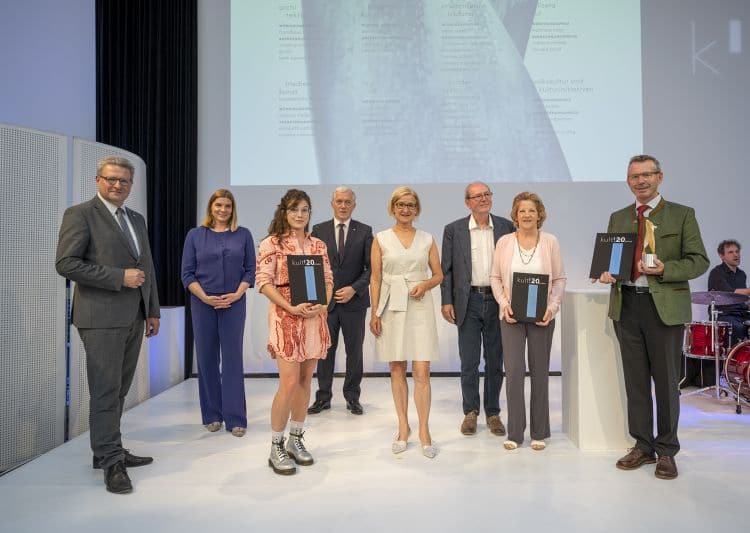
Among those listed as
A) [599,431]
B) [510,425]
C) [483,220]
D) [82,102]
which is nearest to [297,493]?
[510,425]

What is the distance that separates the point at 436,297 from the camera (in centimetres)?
581

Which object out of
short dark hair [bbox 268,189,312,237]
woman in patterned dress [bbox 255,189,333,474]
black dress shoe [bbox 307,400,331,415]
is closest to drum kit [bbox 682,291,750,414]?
black dress shoe [bbox 307,400,331,415]

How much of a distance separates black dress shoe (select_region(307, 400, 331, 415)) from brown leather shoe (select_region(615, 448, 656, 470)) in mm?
2127

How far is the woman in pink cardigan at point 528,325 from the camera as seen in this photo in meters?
3.14

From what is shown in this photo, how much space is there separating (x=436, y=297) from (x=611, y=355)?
9.01 feet

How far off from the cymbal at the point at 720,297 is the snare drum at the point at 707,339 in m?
0.25

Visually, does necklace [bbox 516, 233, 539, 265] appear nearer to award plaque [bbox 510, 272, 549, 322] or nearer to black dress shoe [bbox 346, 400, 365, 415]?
award plaque [bbox 510, 272, 549, 322]

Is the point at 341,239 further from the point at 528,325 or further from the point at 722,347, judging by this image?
the point at 722,347

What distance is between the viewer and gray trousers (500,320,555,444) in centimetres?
316

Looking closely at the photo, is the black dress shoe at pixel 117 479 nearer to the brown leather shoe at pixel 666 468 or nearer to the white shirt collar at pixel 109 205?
the white shirt collar at pixel 109 205

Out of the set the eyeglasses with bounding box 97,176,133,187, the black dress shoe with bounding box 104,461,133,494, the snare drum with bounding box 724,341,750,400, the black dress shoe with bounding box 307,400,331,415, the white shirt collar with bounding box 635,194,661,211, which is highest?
the eyeglasses with bounding box 97,176,133,187

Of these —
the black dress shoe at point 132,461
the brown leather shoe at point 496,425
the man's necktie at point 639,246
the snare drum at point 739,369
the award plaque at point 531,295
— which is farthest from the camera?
the snare drum at point 739,369

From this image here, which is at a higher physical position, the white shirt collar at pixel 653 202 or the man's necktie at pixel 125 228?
the white shirt collar at pixel 653 202

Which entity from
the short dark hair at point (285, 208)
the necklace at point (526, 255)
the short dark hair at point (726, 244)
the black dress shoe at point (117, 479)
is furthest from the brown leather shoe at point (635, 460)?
the short dark hair at point (726, 244)
